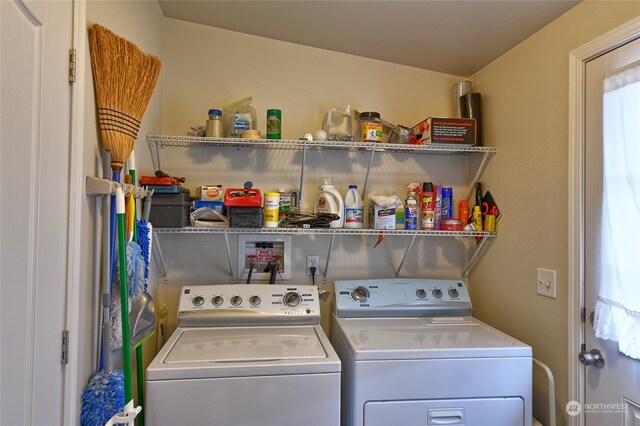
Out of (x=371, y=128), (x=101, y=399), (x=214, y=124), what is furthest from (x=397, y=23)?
(x=101, y=399)

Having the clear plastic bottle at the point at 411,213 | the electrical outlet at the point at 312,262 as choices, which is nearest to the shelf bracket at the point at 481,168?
the clear plastic bottle at the point at 411,213

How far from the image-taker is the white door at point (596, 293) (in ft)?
4.19

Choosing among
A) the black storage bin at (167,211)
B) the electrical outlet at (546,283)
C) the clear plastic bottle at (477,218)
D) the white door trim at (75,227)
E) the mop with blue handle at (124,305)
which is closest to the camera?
the white door trim at (75,227)

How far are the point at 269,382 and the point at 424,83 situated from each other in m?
1.92

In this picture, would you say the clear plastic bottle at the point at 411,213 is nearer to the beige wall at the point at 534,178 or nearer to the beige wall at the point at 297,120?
the beige wall at the point at 297,120

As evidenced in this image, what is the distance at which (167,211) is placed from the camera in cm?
171

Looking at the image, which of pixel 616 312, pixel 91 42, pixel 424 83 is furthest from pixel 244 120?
pixel 616 312

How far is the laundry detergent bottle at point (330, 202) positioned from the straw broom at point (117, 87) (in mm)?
969

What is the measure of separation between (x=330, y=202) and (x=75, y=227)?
3.89 feet

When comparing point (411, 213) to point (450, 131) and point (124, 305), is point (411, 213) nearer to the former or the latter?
point (450, 131)

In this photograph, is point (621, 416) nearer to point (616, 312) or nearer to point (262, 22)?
point (616, 312)

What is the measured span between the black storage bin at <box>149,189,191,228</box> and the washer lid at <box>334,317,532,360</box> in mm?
959

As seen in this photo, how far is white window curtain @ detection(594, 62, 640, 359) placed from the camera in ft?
4.03

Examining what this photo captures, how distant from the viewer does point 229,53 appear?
2.06 m
